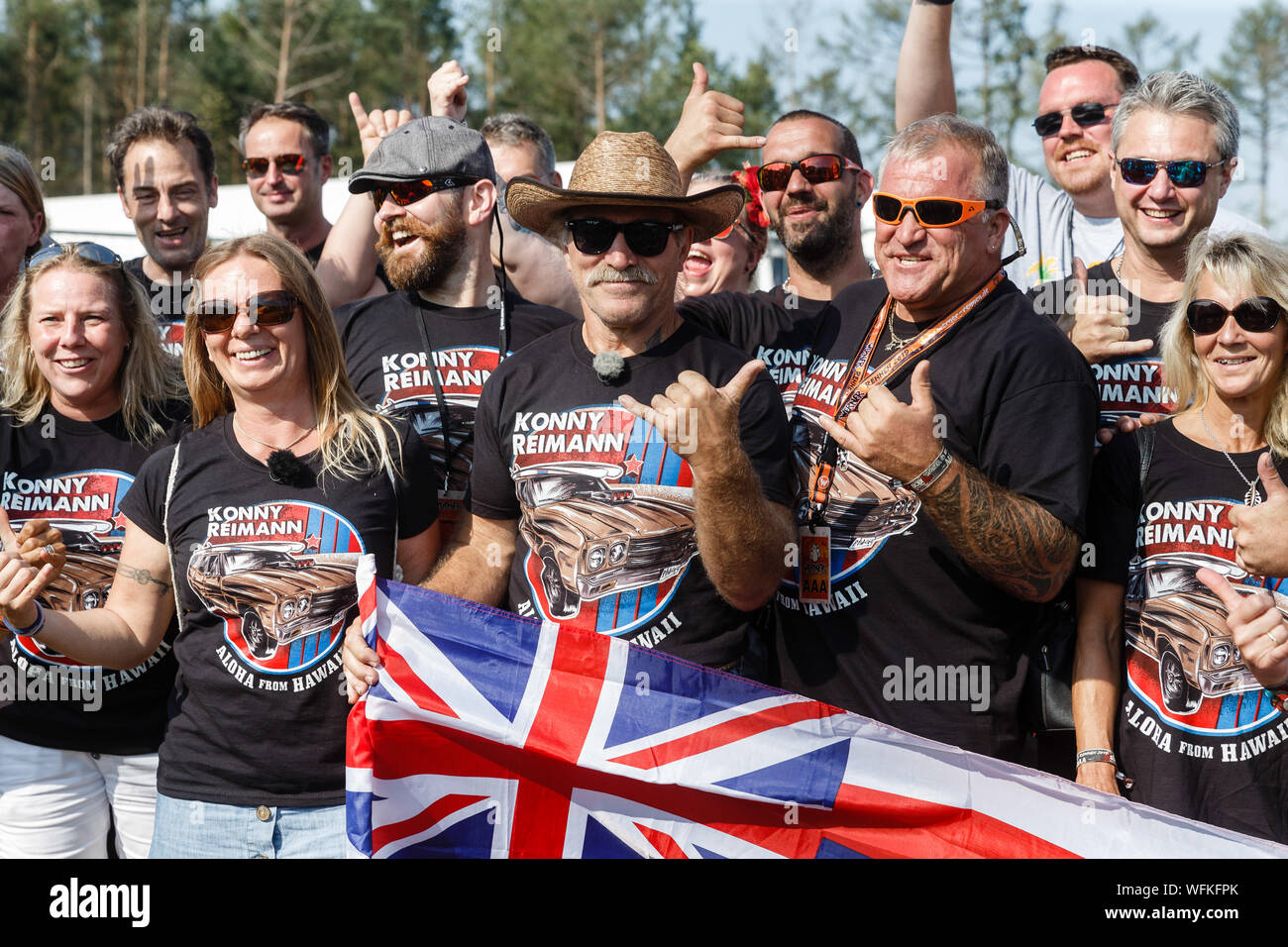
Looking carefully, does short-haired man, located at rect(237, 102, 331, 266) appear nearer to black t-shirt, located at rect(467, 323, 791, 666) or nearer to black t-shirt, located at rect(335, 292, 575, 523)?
black t-shirt, located at rect(335, 292, 575, 523)

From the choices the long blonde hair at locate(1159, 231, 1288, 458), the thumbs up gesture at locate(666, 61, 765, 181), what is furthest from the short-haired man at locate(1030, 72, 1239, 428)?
the thumbs up gesture at locate(666, 61, 765, 181)

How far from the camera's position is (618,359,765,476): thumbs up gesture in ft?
10.4

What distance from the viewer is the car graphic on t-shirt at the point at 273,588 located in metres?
3.62

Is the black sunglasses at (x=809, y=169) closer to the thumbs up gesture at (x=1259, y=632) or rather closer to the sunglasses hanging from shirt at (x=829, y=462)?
the sunglasses hanging from shirt at (x=829, y=462)

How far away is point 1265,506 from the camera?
3.25 metres

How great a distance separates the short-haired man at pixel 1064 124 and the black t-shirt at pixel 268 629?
10.2ft

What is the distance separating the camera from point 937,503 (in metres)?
3.26

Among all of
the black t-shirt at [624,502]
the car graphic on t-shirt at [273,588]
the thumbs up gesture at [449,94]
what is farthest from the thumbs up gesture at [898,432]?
the thumbs up gesture at [449,94]

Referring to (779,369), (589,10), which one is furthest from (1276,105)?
(779,369)

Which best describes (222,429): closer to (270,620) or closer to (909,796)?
(270,620)

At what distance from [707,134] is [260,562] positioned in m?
2.12

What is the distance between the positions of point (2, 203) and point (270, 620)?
264cm

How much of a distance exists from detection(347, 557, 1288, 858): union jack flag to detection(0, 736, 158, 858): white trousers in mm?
1150

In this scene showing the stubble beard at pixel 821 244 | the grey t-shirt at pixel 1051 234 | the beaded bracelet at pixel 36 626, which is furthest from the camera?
the grey t-shirt at pixel 1051 234
